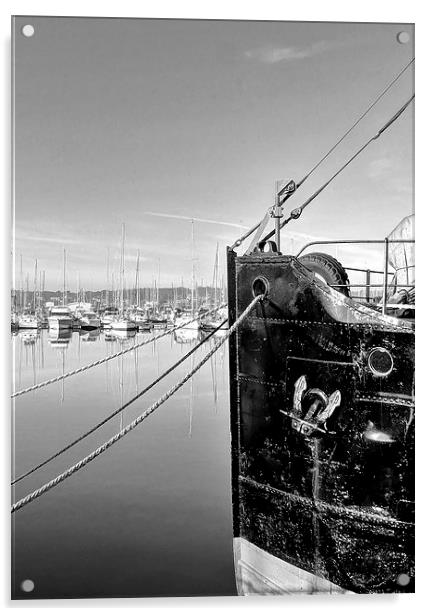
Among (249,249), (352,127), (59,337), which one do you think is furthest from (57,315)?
(352,127)

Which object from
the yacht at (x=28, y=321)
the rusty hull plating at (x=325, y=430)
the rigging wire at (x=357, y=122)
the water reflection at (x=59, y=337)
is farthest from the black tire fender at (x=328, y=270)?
the water reflection at (x=59, y=337)

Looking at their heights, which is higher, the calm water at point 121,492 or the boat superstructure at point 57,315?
the boat superstructure at point 57,315

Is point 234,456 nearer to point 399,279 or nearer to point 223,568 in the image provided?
point 223,568

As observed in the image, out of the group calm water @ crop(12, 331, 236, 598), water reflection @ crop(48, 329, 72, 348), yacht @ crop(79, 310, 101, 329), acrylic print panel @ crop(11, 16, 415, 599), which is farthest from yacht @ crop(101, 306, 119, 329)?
acrylic print panel @ crop(11, 16, 415, 599)

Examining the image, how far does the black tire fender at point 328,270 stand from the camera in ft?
10.5

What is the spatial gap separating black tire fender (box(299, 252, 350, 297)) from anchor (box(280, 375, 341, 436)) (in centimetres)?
72

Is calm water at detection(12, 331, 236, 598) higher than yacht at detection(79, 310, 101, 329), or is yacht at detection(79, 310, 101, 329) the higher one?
yacht at detection(79, 310, 101, 329)

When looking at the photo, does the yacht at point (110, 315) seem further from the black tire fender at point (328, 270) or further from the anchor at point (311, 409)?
the anchor at point (311, 409)

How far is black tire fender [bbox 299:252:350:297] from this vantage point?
3.20 meters

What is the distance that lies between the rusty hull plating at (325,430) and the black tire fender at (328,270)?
38 centimetres

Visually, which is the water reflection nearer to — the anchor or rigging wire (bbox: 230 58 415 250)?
rigging wire (bbox: 230 58 415 250)

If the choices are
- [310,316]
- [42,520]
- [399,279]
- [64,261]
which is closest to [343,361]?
[310,316]

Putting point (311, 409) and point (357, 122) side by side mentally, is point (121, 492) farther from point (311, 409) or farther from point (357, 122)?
point (357, 122)

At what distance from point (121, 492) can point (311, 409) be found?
2.45m
